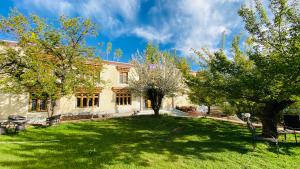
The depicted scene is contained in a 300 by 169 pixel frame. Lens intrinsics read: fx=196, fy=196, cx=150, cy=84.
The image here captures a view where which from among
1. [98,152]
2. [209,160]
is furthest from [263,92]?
[98,152]

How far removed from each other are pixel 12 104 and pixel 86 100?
7.87 m

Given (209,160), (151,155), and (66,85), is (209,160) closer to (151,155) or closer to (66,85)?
(151,155)

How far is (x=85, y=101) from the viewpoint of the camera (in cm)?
2520

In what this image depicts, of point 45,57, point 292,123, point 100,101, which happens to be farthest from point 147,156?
point 100,101

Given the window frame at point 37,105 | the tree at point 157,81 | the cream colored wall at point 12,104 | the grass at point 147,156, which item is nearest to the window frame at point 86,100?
the window frame at point 37,105

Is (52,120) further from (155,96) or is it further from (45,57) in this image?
(155,96)

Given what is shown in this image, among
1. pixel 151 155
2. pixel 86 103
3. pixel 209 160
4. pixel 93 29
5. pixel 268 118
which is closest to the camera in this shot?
pixel 209 160

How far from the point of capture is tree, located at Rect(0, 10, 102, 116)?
1441cm

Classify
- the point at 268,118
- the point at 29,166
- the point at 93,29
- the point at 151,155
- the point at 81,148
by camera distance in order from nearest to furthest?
1. the point at 29,166
2. the point at 151,155
3. the point at 81,148
4. the point at 268,118
5. the point at 93,29

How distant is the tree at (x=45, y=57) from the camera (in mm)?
14414

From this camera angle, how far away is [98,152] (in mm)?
7820

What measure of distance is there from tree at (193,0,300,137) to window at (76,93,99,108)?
18.1 m

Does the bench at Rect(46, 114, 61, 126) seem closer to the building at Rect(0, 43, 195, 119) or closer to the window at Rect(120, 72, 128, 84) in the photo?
the building at Rect(0, 43, 195, 119)

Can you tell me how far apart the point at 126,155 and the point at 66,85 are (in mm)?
10468
